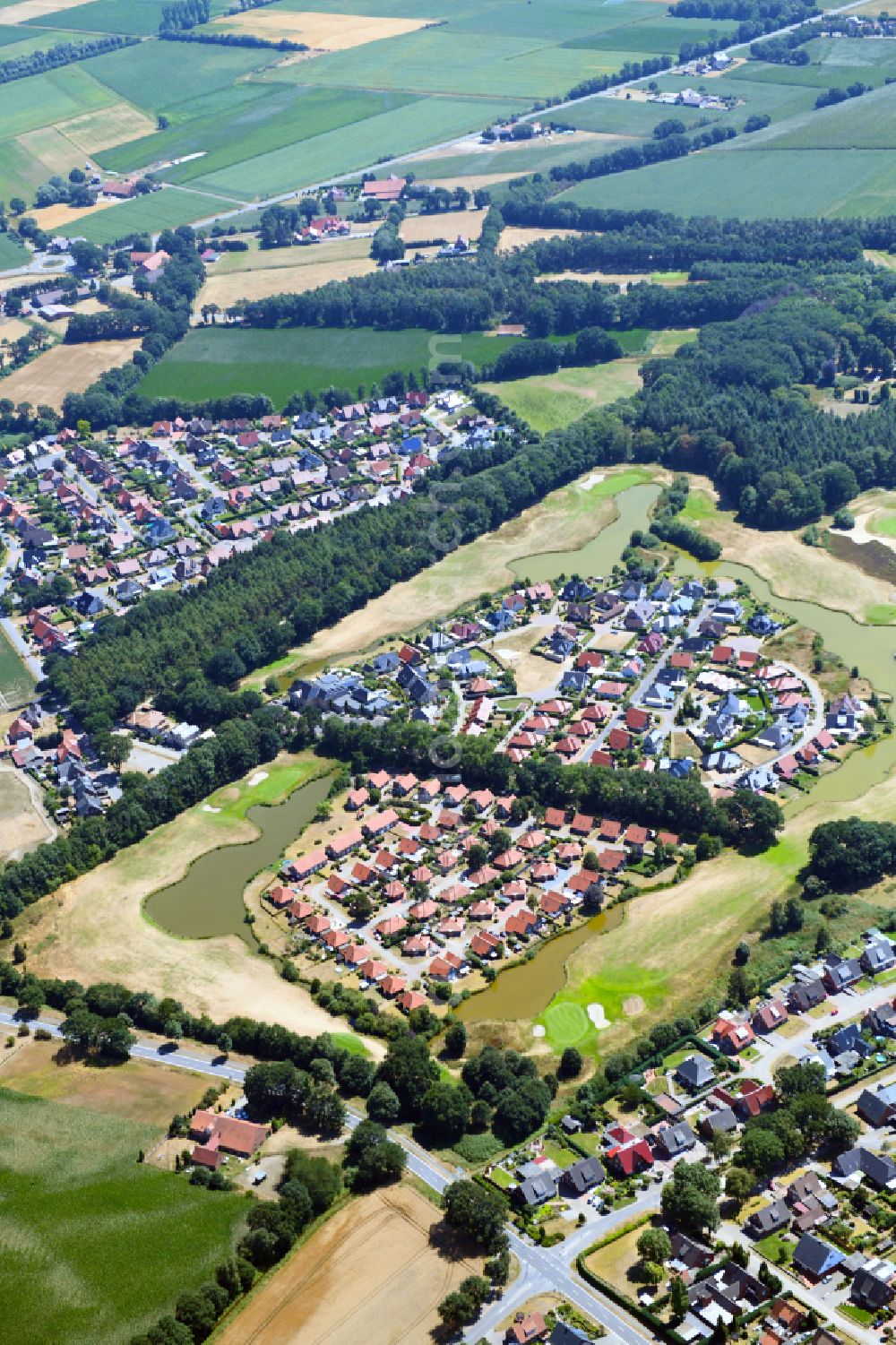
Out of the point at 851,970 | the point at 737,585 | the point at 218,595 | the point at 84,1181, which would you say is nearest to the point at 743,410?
the point at 737,585

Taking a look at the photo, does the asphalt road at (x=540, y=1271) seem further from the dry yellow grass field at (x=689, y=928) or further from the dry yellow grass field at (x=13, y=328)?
the dry yellow grass field at (x=13, y=328)

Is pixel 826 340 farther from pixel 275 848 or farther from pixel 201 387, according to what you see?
pixel 275 848

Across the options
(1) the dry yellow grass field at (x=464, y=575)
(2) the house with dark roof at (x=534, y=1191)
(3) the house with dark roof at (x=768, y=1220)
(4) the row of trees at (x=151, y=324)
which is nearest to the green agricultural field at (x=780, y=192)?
(4) the row of trees at (x=151, y=324)

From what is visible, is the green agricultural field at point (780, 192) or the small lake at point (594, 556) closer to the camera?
the small lake at point (594, 556)

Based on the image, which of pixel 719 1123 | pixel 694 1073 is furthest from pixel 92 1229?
pixel 719 1123

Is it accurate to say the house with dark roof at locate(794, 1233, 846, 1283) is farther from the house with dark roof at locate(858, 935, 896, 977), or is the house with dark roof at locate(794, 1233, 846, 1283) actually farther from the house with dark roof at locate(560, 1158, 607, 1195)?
the house with dark roof at locate(858, 935, 896, 977)

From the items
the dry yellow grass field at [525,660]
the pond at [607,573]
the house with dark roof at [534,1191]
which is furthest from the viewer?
the dry yellow grass field at [525,660]

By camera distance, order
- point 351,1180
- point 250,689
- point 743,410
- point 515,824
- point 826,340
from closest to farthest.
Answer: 1. point 351,1180
2. point 515,824
3. point 250,689
4. point 743,410
5. point 826,340

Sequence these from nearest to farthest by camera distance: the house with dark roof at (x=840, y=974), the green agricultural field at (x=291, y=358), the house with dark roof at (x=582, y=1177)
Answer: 1. the house with dark roof at (x=582, y=1177)
2. the house with dark roof at (x=840, y=974)
3. the green agricultural field at (x=291, y=358)
